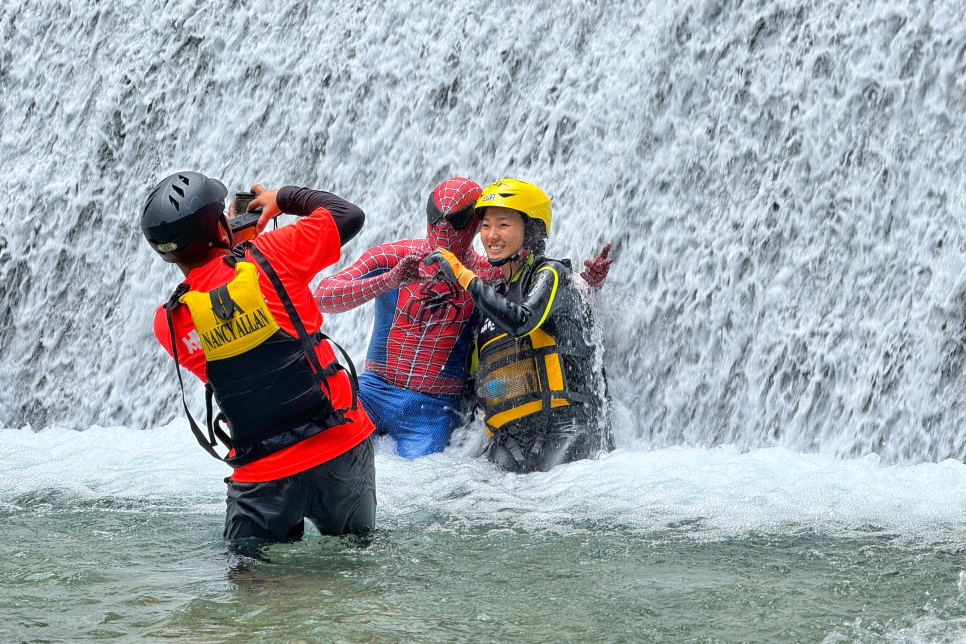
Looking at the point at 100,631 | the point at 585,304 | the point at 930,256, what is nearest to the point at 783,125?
the point at 930,256

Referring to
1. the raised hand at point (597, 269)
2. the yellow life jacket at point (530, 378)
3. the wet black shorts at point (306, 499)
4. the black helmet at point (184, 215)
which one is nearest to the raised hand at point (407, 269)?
the yellow life jacket at point (530, 378)

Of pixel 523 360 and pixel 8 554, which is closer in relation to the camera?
pixel 8 554

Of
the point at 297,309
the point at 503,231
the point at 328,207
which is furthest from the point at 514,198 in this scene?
the point at 297,309

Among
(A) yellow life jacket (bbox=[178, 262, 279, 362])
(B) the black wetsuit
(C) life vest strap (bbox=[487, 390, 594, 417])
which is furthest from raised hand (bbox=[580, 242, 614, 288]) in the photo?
(A) yellow life jacket (bbox=[178, 262, 279, 362])

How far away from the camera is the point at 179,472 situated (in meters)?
5.59

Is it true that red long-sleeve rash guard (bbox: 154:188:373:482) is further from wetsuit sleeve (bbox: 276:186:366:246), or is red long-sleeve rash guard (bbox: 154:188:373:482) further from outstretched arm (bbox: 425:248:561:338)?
outstretched arm (bbox: 425:248:561:338)

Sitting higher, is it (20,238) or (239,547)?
(20,238)

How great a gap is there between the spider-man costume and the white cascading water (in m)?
0.87

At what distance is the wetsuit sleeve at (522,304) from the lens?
4.56 metres

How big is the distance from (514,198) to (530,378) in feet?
2.82

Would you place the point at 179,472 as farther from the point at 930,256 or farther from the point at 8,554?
the point at 930,256

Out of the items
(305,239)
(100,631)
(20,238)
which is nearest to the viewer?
(100,631)

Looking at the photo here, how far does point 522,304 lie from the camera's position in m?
4.70

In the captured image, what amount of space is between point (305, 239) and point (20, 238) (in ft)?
20.9
